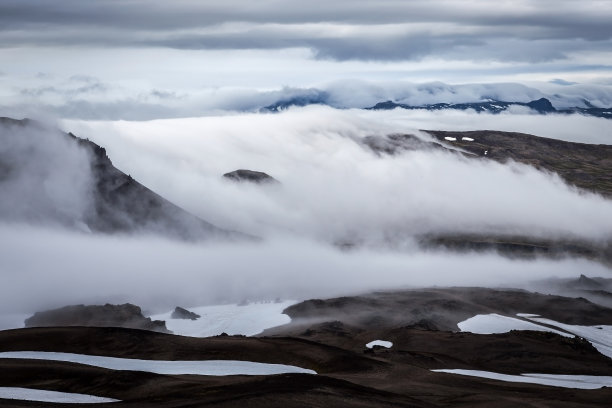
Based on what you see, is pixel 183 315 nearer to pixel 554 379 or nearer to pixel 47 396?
pixel 554 379

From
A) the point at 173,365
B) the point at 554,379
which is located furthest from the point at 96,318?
the point at 554,379

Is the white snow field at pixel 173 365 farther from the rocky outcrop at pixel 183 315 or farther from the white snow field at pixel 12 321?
the rocky outcrop at pixel 183 315

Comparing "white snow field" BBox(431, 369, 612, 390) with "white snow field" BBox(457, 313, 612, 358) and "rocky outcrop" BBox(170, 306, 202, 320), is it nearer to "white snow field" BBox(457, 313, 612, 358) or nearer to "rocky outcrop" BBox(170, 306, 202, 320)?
"white snow field" BBox(457, 313, 612, 358)

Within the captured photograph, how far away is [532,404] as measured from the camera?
63.6 metres

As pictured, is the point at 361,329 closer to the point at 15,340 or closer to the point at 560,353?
the point at 560,353

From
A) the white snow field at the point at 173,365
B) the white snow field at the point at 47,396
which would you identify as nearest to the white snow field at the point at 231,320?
the white snow field at the point at 173,365

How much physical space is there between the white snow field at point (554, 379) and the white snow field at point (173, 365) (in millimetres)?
22527

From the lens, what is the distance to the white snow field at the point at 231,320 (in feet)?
508

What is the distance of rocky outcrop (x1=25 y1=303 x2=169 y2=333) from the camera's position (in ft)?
462

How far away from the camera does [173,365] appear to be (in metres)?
72.4

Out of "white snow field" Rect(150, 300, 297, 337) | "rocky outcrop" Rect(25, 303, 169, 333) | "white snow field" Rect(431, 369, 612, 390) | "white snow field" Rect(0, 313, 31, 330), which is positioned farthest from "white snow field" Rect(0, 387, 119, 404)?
"white snow field" Rect(150, 300, 297, 337)

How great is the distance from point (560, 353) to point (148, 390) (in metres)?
74.3

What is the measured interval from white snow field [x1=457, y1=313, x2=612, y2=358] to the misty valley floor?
201 cm

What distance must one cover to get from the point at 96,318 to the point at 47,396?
89.5 meters
